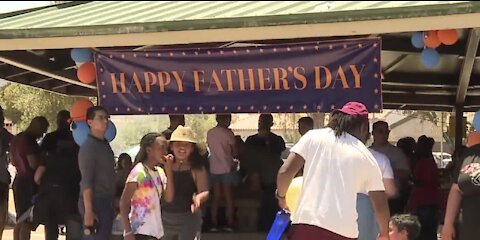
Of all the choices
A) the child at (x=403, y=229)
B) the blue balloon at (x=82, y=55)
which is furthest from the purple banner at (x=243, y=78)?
the child at (x=403, y=229)

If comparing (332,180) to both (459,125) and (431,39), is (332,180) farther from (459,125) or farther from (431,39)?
(459,125)

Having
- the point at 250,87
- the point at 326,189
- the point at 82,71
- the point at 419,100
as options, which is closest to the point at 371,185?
the point at 326,189

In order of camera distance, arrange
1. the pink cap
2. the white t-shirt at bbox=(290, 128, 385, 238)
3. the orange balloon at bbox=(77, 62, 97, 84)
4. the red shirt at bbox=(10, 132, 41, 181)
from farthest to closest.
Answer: the red shirt at bbox=(10, 132, 41, 181), the orange balloon at bbox=(77, 62, 97, 84), the pink cap, the white t-shirt at bbox=(290, 128, 385, 238)

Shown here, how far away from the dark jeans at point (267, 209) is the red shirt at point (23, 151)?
3315mm

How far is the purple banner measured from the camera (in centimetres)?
712

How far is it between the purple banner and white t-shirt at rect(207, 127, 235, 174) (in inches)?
79.2

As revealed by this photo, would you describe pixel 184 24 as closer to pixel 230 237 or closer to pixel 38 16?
pixel 38 16

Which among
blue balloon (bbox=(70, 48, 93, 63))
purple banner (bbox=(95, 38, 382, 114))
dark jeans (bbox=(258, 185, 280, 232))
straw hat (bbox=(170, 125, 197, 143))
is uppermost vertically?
blue balloon (bbox=(70, 48, 93, 63))

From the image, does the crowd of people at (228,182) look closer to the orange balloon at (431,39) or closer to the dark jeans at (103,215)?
the dark jeans at (103,215)

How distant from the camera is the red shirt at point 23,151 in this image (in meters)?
8.32

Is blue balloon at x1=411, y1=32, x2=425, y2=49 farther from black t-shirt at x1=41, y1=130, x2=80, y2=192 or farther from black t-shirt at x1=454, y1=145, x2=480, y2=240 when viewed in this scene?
black t-shirt at x1=41, y1=130, x2=80, y2=192

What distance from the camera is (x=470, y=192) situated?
6.09 meters

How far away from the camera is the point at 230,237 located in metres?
9.97

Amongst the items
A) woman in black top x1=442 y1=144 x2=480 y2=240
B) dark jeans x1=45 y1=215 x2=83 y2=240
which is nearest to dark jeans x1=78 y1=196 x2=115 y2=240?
dark jeans x1=45 y1=215 x2=83 y2=240
